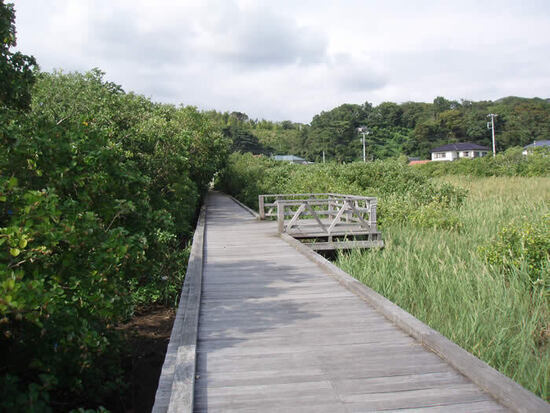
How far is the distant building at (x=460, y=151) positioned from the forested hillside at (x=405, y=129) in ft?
9.64

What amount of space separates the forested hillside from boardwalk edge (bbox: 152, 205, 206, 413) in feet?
185

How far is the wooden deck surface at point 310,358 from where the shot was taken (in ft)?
9.92

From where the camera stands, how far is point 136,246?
376 centimetres

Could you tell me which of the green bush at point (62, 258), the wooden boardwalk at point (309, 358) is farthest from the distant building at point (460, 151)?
the green bush at point (62, 258)

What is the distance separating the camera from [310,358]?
3723mm

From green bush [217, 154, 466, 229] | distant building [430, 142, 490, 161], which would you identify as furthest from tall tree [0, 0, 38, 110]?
distant building [430, 142, 490, 161]

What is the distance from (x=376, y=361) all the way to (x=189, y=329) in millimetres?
1745

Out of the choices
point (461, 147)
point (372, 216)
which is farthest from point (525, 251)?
point (461, 147)

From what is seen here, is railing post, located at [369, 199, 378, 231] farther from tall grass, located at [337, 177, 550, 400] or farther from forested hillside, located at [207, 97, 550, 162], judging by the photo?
forested hillside, located at [207, 97, 550, 162]

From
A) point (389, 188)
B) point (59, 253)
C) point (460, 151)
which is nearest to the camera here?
point (59, 253)

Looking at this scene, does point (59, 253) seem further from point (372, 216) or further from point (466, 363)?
point (372, 216)

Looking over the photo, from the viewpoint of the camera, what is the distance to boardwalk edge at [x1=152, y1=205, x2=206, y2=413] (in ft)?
9.83

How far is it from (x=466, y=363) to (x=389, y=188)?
1507 centimetres

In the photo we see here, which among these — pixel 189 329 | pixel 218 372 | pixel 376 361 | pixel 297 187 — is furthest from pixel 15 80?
pixel 297 187
